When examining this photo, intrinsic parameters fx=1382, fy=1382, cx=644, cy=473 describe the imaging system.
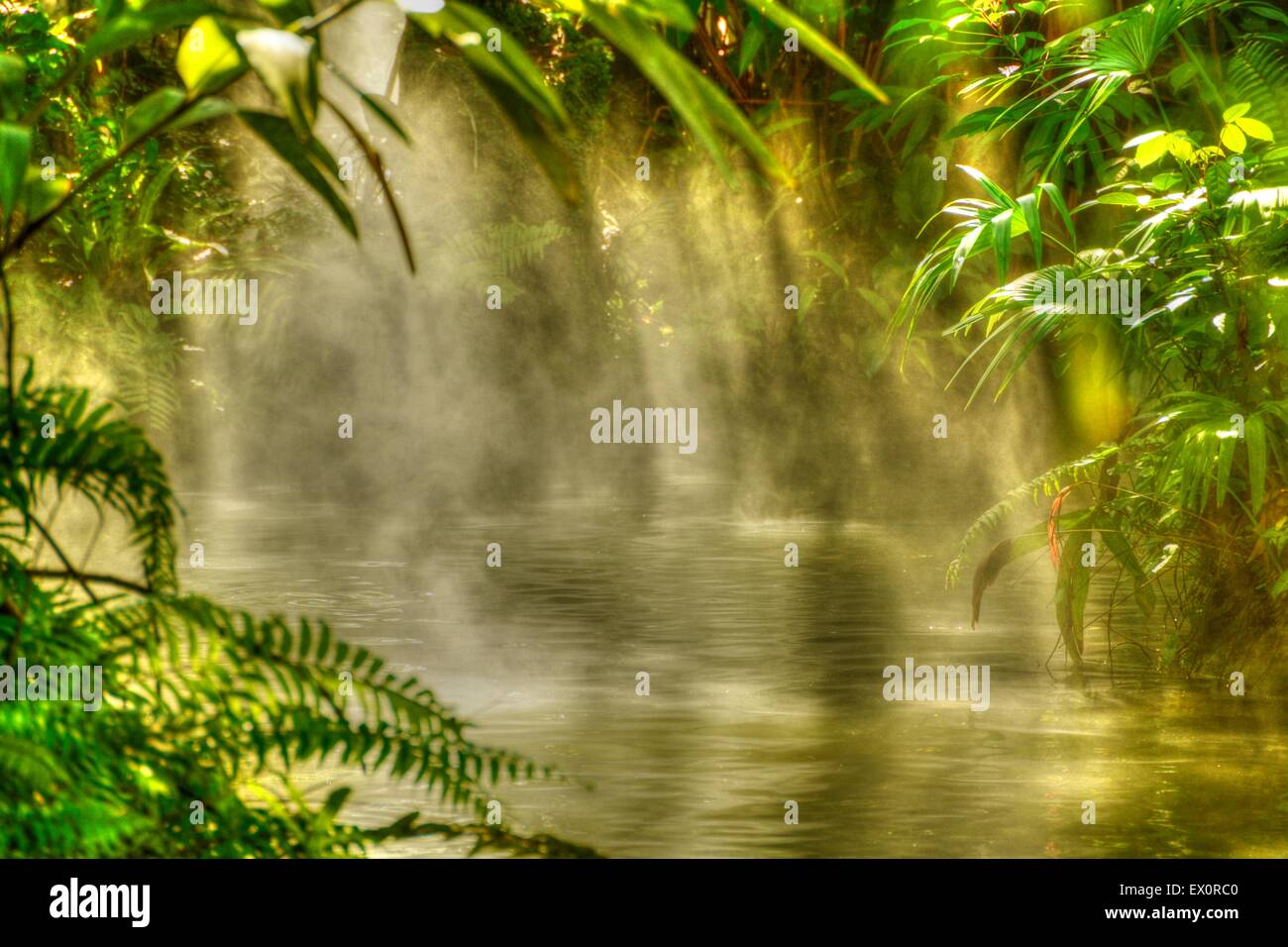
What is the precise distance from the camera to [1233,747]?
2.76m

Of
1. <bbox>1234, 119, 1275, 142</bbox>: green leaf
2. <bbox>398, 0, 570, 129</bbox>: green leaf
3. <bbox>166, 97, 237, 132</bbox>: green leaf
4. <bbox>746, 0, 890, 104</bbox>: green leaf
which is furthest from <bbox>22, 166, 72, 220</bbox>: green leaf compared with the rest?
<bbox>1234, 119, 1275, 142</bbox>: green leaf

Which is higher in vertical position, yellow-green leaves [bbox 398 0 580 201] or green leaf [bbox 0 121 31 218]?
yellow-green leaves [bbox 398 0 580 201]

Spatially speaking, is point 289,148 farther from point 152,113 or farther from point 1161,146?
point 1161,146

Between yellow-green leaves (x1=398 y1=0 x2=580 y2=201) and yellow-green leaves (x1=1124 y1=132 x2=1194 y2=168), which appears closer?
yellow-green leaves (x1=398 y1=0 x2=580 y2=201)

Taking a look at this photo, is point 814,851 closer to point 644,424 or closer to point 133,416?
point 133,416

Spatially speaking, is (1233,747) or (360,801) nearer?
(360,801)

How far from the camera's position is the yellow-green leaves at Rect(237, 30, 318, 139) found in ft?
2.01

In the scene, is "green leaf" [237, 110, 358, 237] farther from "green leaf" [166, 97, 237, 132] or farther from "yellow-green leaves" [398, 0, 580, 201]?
"yellow-green leaves" [398, 0, 580, 201]

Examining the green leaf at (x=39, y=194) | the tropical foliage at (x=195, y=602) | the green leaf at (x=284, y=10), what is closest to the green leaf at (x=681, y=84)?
the tropical foliage at (x=195, y=602)

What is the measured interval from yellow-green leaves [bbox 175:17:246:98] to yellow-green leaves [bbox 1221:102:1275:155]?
2.17 metres

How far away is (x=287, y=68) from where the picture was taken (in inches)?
24.1

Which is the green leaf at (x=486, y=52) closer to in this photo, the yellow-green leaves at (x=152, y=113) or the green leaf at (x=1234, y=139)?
the yellow-green leaves at (x=152, y=113)
